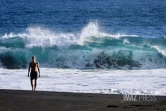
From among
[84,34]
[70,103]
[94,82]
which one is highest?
[84,34]

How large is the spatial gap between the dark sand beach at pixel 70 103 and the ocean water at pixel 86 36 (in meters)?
3.86

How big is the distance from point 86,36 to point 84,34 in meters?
1.00

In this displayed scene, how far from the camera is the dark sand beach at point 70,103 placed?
33.0 ft

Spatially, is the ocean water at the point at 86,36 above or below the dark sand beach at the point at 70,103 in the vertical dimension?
above

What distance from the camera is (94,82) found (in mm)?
16562

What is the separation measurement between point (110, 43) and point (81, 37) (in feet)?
7.20

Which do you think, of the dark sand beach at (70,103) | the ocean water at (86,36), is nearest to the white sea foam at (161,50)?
the ocean water at (86,36)

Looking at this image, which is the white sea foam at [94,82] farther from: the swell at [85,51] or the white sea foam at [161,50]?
the white sea foam at [161,50]

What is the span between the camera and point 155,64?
75.5ft

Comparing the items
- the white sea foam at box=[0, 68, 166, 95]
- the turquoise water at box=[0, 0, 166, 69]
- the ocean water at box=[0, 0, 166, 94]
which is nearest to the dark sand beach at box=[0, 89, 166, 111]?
the white sea foam at box=[0, 68, 166, 95]

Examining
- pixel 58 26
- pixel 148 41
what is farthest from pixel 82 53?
pixel 58 26

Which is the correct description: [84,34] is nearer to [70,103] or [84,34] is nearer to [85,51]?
[85,51]

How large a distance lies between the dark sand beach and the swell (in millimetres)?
10625

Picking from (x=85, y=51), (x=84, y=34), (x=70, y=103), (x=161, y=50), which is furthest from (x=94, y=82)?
(x=84, y=34)
